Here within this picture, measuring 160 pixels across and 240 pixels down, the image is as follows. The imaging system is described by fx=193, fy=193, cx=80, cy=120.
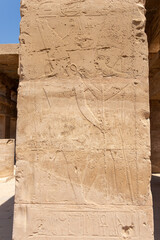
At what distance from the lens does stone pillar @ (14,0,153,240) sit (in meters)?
2.01

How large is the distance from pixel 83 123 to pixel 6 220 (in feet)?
8.59

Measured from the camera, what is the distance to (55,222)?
2.02 meters

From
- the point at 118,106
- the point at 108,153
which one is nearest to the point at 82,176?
the point at 108,153

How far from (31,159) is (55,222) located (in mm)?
700

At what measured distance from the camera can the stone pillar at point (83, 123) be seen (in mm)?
2012

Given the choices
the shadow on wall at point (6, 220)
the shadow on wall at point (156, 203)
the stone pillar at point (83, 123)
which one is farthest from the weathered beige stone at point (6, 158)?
the stone pillar at point (83, 123)

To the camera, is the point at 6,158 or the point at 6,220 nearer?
the point at 6,220

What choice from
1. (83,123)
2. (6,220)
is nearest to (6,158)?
(6,220)

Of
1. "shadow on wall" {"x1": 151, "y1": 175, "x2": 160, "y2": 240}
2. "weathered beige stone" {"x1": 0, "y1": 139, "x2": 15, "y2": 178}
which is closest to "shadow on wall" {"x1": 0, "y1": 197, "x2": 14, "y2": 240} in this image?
"shadow on wall" {"x1": 151, "y1": 175, "x2": 160, "y2": 240}

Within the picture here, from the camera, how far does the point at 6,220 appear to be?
11.4ft

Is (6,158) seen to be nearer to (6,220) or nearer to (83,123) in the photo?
(6,220)

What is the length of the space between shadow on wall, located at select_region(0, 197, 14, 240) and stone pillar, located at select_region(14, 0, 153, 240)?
120cm

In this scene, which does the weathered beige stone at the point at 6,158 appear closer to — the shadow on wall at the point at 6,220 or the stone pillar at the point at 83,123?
the shadow on wall at the point at 6,220

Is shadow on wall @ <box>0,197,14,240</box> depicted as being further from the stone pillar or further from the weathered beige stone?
the weathered beige stone
